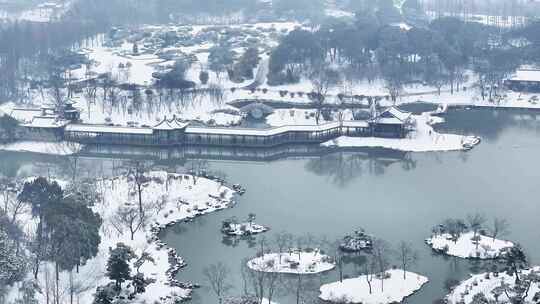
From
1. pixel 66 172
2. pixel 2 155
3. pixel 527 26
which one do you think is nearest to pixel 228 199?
pixel 66 172

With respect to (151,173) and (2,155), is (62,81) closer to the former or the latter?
(2,155)

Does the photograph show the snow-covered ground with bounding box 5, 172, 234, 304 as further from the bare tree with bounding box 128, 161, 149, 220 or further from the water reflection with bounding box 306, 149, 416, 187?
the water reflection with bounding box 306, 149, 416, 187

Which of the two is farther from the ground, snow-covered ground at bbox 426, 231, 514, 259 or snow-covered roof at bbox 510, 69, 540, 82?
snow-covered roof at bbox 510, 69, 540, 82

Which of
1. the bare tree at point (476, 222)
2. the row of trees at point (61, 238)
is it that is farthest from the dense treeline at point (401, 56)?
the row of trees at point (61, 238)

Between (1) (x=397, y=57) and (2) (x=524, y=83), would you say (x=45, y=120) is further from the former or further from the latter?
(2) (x=524, y=83)

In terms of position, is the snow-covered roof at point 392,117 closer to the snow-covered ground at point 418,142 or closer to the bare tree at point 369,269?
the snow-covered ground at point 418,142

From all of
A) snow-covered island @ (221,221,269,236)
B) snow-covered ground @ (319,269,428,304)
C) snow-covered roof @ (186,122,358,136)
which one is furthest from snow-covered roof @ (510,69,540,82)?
snow-covered ground @ (319,269,428,304)
